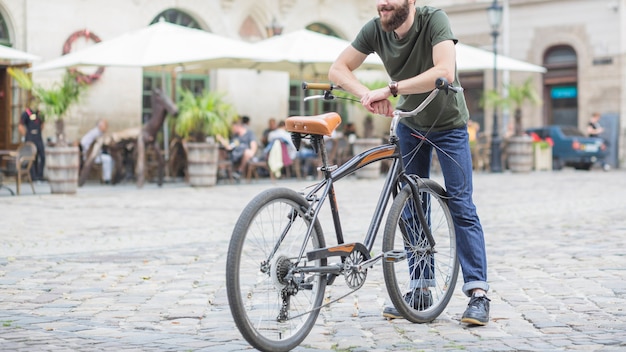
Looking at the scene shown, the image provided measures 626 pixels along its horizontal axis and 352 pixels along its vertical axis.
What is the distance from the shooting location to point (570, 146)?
100 ft

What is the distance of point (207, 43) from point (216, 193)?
3114 mm

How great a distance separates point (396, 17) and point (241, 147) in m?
16.5

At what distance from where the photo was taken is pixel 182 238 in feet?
34.1

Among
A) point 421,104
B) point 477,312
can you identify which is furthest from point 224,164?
point 421,104

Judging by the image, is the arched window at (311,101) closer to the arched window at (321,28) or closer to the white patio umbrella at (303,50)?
the arched window at (321,28)

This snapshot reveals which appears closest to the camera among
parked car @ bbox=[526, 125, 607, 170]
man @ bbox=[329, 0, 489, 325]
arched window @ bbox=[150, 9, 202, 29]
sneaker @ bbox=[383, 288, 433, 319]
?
man @ bbox=[329, 0, 489, 325]

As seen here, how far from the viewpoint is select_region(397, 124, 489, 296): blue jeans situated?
555 cm

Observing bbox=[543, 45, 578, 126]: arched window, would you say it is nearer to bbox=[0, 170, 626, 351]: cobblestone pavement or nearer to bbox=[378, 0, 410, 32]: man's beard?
bbox=[0, 170, 626, 351]: cobblestone pavement

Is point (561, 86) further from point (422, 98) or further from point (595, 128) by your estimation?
point (422, 98)

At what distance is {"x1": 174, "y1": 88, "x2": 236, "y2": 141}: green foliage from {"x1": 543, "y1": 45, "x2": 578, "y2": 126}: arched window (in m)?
18.3

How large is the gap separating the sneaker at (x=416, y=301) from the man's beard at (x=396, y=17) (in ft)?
4.52

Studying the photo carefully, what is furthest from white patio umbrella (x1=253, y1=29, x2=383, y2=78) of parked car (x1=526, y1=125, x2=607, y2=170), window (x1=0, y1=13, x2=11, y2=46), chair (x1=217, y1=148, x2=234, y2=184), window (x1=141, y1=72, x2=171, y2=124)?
parked car (x1=526, y1=125, x2=607, y2=170)

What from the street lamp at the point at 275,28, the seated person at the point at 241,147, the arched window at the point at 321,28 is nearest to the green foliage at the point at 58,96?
the seated person at the point at 241,147

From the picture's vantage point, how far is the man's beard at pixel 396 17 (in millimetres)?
5137
